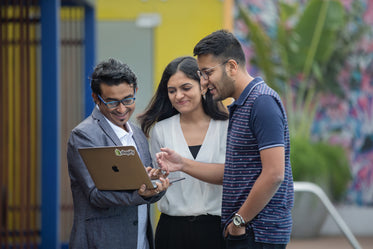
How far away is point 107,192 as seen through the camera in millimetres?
2801

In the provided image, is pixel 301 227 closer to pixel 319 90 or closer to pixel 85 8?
pixel 319 90

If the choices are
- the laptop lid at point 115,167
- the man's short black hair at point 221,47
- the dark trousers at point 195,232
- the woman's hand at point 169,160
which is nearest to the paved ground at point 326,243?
the dark trousers at point 195,232

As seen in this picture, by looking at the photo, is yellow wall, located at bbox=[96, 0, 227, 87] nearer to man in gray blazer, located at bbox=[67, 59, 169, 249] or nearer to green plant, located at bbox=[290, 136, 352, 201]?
green plant, located at bbox=[290, 136, 352, 201]

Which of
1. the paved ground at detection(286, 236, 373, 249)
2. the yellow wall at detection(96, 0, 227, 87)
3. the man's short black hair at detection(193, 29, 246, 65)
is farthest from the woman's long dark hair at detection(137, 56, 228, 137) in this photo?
the yellow wall at detection(96, 0, 227, 87)

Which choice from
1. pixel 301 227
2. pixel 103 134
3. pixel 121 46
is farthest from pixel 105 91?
pixel 301 227

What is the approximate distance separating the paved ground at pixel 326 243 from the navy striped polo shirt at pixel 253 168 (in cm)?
572

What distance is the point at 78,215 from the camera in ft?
9.45

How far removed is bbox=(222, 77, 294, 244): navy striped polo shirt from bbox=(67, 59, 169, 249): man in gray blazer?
33 cm

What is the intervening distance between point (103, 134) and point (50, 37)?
231cm

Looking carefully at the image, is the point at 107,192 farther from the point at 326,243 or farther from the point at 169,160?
the point at 326,243

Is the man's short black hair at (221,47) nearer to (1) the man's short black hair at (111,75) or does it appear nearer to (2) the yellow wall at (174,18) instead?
(1) the man's short black hair at (111,75)

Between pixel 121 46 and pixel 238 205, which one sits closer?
pixel 238 205

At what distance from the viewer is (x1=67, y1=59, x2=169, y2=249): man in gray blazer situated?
2.81m

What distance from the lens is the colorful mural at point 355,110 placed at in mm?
9906
